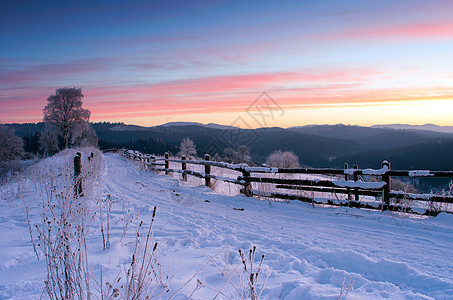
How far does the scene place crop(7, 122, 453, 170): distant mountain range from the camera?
78375mm

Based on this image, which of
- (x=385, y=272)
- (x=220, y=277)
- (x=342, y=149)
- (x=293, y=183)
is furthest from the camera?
(x=342, y=149)

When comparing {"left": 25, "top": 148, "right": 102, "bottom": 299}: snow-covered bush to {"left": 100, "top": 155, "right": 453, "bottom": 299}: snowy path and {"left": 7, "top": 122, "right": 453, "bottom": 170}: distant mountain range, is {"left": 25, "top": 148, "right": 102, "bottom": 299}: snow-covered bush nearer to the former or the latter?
{"left": 100, "top": 155, "right": 453, "bottom": 299}: snowy path

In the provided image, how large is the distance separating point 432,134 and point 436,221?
156 m

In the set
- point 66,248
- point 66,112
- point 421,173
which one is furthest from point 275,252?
point 66,112

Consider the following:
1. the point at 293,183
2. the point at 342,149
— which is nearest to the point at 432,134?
the point at 342,149

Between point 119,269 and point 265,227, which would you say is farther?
point 265,227

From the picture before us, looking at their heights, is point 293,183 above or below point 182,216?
above

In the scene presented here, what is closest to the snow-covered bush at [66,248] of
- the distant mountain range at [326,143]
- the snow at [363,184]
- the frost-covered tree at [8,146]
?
the snow at [363,184]

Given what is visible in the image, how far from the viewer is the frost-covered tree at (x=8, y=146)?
36.8 meters

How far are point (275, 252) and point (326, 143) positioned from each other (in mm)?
129007

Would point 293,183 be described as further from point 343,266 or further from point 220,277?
point 220,277

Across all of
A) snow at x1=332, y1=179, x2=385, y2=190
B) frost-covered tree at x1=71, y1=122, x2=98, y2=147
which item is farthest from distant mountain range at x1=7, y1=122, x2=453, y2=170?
snow at x1=332, y1=179, x2=385, y2=190

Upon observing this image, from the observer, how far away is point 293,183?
763cm

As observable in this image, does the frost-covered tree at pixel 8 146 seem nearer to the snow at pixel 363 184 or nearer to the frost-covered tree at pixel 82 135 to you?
the frost-covered tree at pixel 82 135
